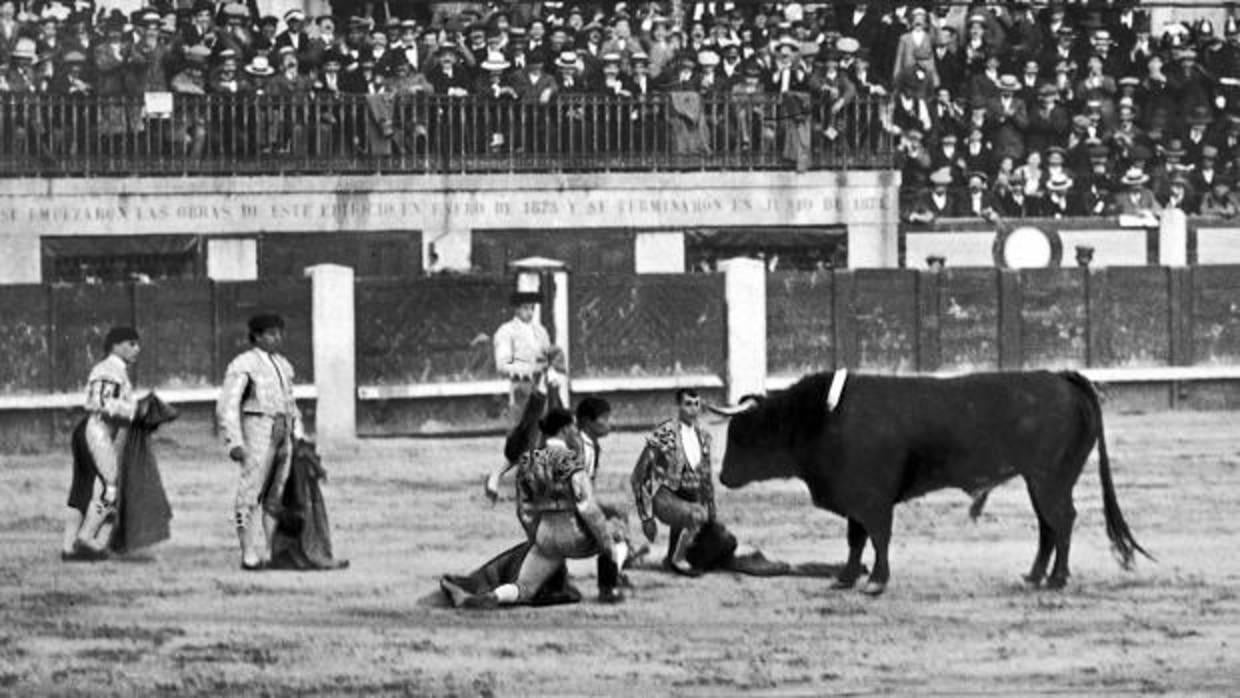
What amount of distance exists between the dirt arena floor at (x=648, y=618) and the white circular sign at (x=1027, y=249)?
9170mm

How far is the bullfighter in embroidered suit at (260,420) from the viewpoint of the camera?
16.0m

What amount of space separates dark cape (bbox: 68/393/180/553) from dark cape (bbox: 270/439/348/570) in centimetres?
90

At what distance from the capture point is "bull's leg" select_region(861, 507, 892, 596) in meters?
15.0

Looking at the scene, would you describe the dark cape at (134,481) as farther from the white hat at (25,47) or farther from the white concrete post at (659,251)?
the white concrete post at (659,251)

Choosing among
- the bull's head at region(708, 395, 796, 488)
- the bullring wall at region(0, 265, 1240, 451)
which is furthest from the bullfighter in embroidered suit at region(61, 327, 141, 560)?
the bullring wall at region(0, 265, 1240, 451)

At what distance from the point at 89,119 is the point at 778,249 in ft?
20.3

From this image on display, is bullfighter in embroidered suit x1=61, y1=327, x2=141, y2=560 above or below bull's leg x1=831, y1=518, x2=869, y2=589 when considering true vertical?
above

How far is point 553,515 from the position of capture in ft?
47.3

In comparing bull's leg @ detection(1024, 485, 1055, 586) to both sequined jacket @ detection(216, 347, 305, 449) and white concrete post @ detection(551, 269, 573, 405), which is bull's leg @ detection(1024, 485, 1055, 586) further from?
white concrete post @ detection(551, 269, 573, 405)

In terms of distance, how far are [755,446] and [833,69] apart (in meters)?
15.2

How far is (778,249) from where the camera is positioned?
30766mm

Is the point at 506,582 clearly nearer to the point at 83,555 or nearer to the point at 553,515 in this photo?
the point at 553,515

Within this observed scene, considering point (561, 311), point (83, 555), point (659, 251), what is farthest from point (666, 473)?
point (659, 251)

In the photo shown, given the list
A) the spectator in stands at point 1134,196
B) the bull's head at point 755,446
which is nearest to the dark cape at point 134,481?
the bull's head at point 755,446
